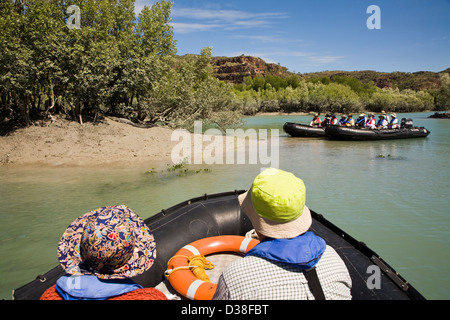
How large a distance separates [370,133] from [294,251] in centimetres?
1876

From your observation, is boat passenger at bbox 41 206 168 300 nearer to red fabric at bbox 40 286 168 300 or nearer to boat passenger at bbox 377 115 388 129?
red fabric at bbox 40 286 168 300

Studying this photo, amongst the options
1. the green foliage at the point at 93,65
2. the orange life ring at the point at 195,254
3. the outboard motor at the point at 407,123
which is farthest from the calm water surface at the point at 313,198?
the outboard motor at the point at 407,123

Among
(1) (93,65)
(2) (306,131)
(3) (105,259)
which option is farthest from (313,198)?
(2) (306,131)

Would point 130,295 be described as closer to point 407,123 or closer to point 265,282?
point 265,282

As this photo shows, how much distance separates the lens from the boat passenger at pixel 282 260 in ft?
6.15

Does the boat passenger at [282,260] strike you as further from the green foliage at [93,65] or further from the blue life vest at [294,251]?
the green foliage at [93,65]

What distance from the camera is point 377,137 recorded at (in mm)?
18938

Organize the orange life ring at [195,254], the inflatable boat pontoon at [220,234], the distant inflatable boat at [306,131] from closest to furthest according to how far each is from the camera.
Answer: the inflatable boat pontoon at [220,234] < the orange life ring at [195,254] < the distant inflatable boat at [306,131]

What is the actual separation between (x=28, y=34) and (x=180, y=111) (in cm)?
891

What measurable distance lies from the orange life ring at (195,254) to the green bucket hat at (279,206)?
48.2 inches

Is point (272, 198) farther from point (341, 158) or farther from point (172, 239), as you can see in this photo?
point (341, 158)

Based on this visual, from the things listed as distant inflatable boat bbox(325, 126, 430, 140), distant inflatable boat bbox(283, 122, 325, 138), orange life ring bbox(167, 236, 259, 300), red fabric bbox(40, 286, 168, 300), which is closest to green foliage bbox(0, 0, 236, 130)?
distant inflatable boat bbox(283, 122, 325, 138)

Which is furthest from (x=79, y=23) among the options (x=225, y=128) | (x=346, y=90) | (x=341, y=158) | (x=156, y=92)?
(x=346, y=90)

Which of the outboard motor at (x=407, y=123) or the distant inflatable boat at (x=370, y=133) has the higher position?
the outboard motor at (x=407, y=123)
